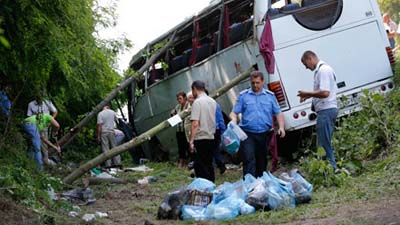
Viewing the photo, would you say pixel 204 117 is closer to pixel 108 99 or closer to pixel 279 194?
pixel 279 194

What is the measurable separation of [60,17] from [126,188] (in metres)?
4.87

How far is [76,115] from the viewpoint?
1856cm

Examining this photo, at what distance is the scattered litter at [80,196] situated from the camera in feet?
32.3

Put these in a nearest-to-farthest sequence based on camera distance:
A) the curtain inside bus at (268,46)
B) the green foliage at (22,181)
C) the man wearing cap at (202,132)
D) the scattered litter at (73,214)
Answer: the green foliage at (22,181) < the scattered litter at (73,214) < the man wearing cap at (202,132) < the curtain inside bus at (268,46)

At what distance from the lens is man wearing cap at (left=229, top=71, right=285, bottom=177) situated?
919 cm

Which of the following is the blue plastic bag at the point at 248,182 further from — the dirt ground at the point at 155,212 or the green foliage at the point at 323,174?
the green foliage at the point at 323,174

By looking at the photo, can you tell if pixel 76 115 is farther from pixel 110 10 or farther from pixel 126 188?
pixel 126 188

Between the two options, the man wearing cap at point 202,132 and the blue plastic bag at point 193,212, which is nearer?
the blue plastic bag at point 193,212

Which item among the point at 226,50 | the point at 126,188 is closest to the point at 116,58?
the point at 226,50

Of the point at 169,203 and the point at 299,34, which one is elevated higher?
the point at 299,34

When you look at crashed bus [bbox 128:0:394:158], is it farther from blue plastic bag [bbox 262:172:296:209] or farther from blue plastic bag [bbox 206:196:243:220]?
blue plastic bag [bbox 206:196:243:220]

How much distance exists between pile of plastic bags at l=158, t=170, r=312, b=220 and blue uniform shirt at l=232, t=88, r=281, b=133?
3.52ft

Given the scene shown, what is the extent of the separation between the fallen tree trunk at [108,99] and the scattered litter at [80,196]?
4.55m

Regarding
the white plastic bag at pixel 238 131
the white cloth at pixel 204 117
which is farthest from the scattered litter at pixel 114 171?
the white plastic bag at pixel 238 131
